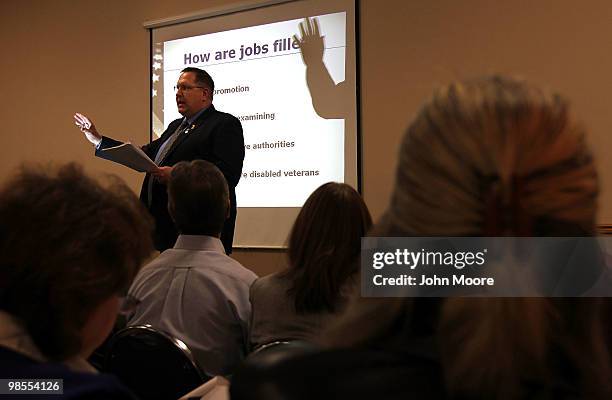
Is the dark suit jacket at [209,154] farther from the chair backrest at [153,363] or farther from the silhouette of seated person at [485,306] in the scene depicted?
the silhouette of seated person at [485,306]

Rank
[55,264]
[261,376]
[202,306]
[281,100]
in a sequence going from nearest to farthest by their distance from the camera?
1. [261,376]
2. [55,264]
3. [202,306]
4. [281,100]

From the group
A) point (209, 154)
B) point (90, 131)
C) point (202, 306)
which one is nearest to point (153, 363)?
point (202, 306)

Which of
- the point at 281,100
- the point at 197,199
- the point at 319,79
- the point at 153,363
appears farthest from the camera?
the point at 281,100

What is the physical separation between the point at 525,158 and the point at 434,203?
0.09 metres

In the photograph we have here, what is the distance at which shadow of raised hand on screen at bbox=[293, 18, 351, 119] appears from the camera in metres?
4.36

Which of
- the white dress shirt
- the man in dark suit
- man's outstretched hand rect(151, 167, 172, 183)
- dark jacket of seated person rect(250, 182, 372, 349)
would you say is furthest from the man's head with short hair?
dark jacket of seated person rect(250, 182, 372, 349)

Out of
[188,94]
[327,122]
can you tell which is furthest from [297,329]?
[327,122]

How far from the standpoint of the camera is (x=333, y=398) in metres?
0.55

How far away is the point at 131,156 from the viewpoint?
10.9 feet

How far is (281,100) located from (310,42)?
44cm

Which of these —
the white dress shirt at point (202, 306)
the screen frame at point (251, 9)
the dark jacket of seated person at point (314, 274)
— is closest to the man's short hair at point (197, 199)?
the white dress shirt at point (202, 306)

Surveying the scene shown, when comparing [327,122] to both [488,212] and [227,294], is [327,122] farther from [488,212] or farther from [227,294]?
[488,212]

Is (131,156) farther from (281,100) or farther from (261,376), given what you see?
(261,376)

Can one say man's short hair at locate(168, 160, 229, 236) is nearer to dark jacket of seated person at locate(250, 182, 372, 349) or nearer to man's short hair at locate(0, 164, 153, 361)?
dark jacket of seated person at locate(250, 182, 372, 349)
